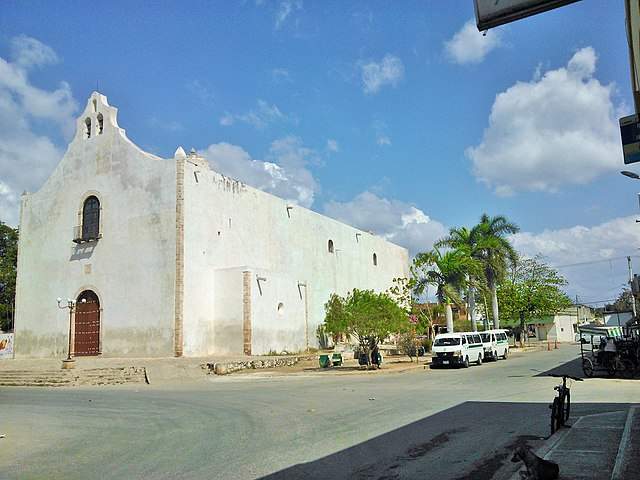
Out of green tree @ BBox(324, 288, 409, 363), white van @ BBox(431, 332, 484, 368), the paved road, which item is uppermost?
green tree @ BBox(324, 288, 409, 363)

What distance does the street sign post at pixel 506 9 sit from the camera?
4.53m

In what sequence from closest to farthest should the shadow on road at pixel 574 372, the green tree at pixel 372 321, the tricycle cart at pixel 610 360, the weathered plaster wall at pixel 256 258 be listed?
the shadow on road at pixel 574 372 → the tricycle cart at pixel 610 360 → the green tree at pixel 372 321 → the weathered plaster wall at pixel 256 258

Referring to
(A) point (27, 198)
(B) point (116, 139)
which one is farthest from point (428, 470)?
(A) point (27, 198)

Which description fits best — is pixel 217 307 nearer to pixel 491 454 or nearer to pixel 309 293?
pixel 309 293

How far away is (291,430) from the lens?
33.8ft

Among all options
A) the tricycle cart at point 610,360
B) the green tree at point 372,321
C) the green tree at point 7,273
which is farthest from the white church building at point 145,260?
the tricycle cart at point 610,360

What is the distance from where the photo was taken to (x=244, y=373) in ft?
90.4

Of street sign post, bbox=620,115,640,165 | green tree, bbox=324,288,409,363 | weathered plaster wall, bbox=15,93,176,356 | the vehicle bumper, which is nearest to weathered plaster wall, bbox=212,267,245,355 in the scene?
weathered plaster wall, bbox=15,93,176,356

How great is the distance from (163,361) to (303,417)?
16.7m

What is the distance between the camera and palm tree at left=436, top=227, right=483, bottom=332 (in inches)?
1554

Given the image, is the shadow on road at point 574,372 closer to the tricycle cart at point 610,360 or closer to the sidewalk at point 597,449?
the tricycle cart at point 610,360

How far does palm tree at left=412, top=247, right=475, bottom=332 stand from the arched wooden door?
1943 centimetres

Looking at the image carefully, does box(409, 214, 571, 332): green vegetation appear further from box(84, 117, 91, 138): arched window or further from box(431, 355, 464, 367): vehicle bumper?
box(84, 117, 91, 138): arched window

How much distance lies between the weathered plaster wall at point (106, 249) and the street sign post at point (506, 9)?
89.6 ft
